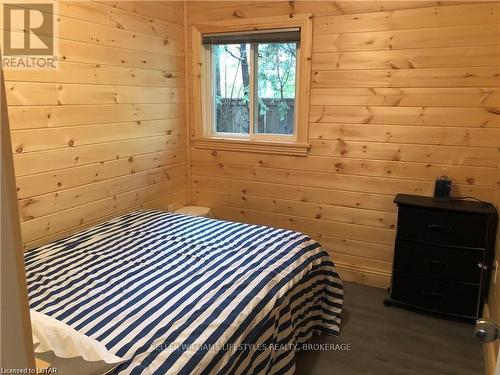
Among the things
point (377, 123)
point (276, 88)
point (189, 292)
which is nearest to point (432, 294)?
point (377, 123)

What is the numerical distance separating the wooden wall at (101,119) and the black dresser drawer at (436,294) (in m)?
2.01

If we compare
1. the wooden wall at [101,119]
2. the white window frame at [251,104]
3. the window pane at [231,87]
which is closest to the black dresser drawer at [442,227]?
the white window frame at [251,104]

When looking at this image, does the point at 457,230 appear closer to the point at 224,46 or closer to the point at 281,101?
the point at 281,101

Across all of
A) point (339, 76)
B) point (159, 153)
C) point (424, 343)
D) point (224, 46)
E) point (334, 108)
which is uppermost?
point (224, 46)

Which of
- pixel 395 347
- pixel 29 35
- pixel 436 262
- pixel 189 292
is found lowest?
pixel 395 347

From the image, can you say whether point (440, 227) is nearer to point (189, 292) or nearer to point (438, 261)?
point (438, 261)

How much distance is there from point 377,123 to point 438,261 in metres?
1.05

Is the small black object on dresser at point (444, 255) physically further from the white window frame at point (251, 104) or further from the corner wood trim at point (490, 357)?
the white window frame at point (251, 104)

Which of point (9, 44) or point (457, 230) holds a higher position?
point (9, 44)

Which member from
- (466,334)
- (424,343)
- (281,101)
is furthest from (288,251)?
(281,101)

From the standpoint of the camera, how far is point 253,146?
3324 mm

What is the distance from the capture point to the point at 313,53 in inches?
117

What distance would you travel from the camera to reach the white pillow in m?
1.19

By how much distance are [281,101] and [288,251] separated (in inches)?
59.8
